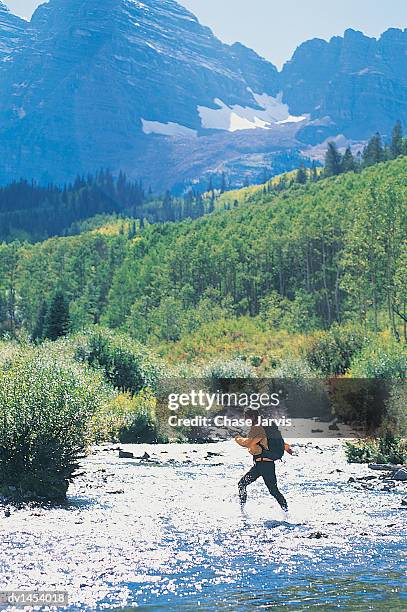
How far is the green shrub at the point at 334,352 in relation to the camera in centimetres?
6394

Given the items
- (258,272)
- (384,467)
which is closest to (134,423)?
(384,467)

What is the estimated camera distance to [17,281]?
142 meters

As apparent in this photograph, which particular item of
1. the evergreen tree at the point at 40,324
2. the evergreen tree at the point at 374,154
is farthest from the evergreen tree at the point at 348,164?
the evergreen tree at the point at 40,324

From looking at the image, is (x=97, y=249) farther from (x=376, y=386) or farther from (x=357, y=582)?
(x=357, y=582)

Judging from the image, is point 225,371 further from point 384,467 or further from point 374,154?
→ point 374,154

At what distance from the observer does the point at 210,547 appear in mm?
18344

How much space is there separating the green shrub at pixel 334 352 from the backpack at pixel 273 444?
41.4m

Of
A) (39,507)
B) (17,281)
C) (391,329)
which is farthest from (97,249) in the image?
(39,507)

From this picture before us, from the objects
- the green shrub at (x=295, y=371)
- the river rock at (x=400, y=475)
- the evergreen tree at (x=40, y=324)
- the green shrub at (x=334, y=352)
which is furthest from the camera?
the evergreen tree at (x=40, y=324)

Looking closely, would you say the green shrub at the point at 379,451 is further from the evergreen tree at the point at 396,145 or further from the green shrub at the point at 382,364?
the evergreen tree at the point at 396,145

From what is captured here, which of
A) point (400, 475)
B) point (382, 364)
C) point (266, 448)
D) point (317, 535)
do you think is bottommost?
point (400, 475)

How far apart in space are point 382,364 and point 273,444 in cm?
3135

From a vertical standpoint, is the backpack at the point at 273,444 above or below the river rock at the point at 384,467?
above

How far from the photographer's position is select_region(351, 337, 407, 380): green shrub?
167ft
